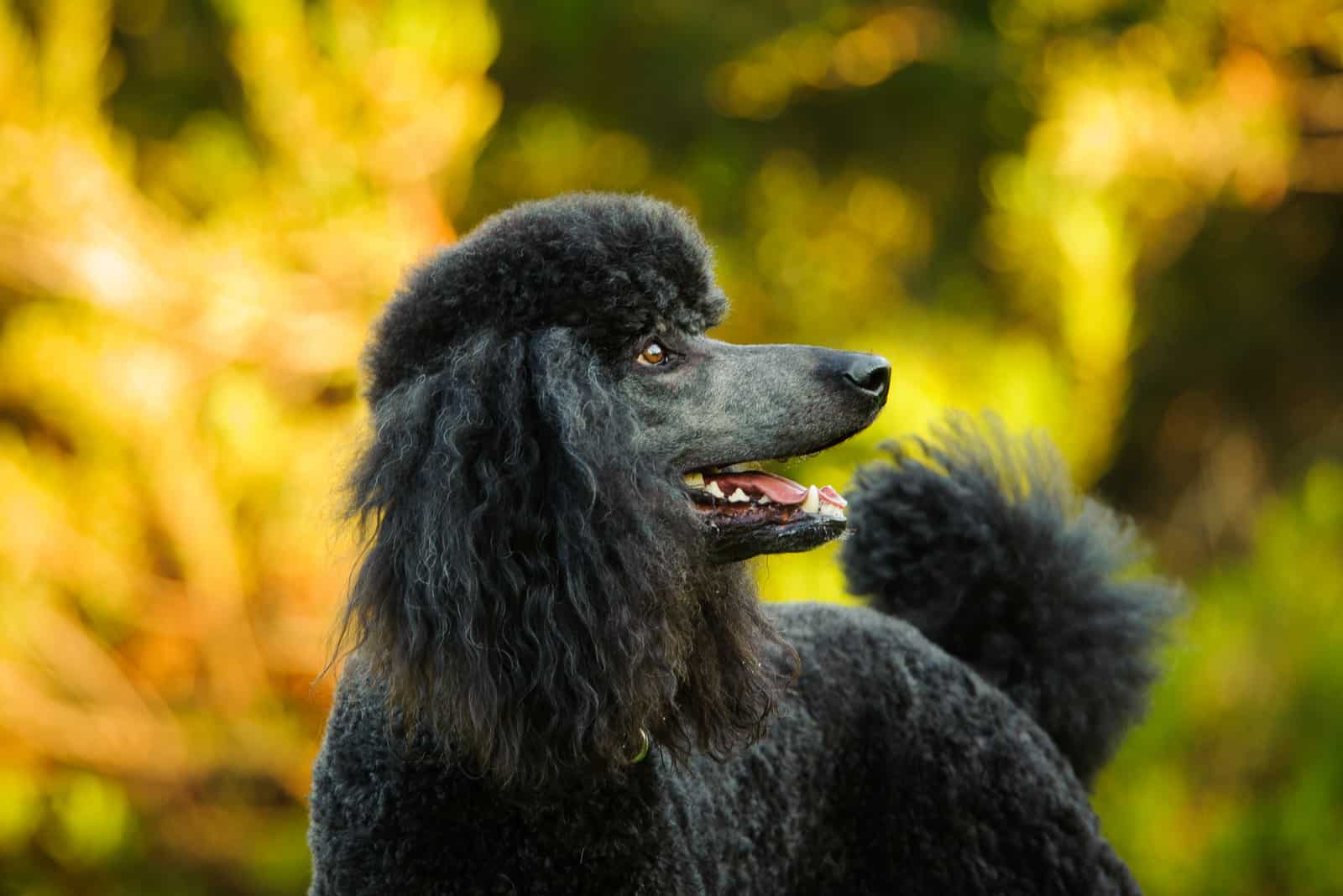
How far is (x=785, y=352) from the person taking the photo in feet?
6.26

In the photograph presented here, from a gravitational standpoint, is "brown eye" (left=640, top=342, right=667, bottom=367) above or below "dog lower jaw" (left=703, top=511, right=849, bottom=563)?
above

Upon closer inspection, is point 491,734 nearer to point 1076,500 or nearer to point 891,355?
point 1076,500

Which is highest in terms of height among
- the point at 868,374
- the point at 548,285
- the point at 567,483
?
the point at 548,285

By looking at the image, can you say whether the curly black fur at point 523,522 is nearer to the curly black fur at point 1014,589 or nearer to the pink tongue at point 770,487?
the pink tongue at point 770,487

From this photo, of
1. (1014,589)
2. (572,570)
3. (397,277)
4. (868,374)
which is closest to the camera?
(572,570)

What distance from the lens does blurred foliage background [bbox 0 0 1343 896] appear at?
4.73 metres

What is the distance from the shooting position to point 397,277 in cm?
497

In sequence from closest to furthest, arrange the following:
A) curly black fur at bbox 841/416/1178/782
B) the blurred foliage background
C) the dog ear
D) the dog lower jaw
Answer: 1. the dog ear
2. the dog lower jaw
3. curly black fur at bbox 841/416/1178/782
4. the blurred foliage background

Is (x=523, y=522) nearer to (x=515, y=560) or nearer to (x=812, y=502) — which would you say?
(x=515, y=560)

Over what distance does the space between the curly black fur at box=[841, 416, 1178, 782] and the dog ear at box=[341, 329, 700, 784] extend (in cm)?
88

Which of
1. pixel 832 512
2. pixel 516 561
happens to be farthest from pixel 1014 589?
pixel 516 561

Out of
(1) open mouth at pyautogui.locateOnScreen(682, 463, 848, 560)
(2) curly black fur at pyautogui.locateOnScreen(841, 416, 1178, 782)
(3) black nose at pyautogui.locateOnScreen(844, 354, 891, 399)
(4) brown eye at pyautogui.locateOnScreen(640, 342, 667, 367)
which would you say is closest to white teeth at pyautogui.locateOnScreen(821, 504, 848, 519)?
(1) open mouth at pyautogui.locateOnScreen(682, 463, 848, 560)

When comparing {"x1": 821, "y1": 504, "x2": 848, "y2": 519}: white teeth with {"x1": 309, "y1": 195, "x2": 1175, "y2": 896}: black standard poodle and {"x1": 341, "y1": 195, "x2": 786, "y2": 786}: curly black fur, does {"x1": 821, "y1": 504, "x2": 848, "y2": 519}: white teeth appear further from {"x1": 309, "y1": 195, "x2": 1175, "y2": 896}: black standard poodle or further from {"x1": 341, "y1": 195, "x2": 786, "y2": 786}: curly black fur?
{"x1": 341, "y1": 195, "x2": 786, "y2": 786}: curly black fur

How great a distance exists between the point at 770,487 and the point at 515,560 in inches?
15.9
